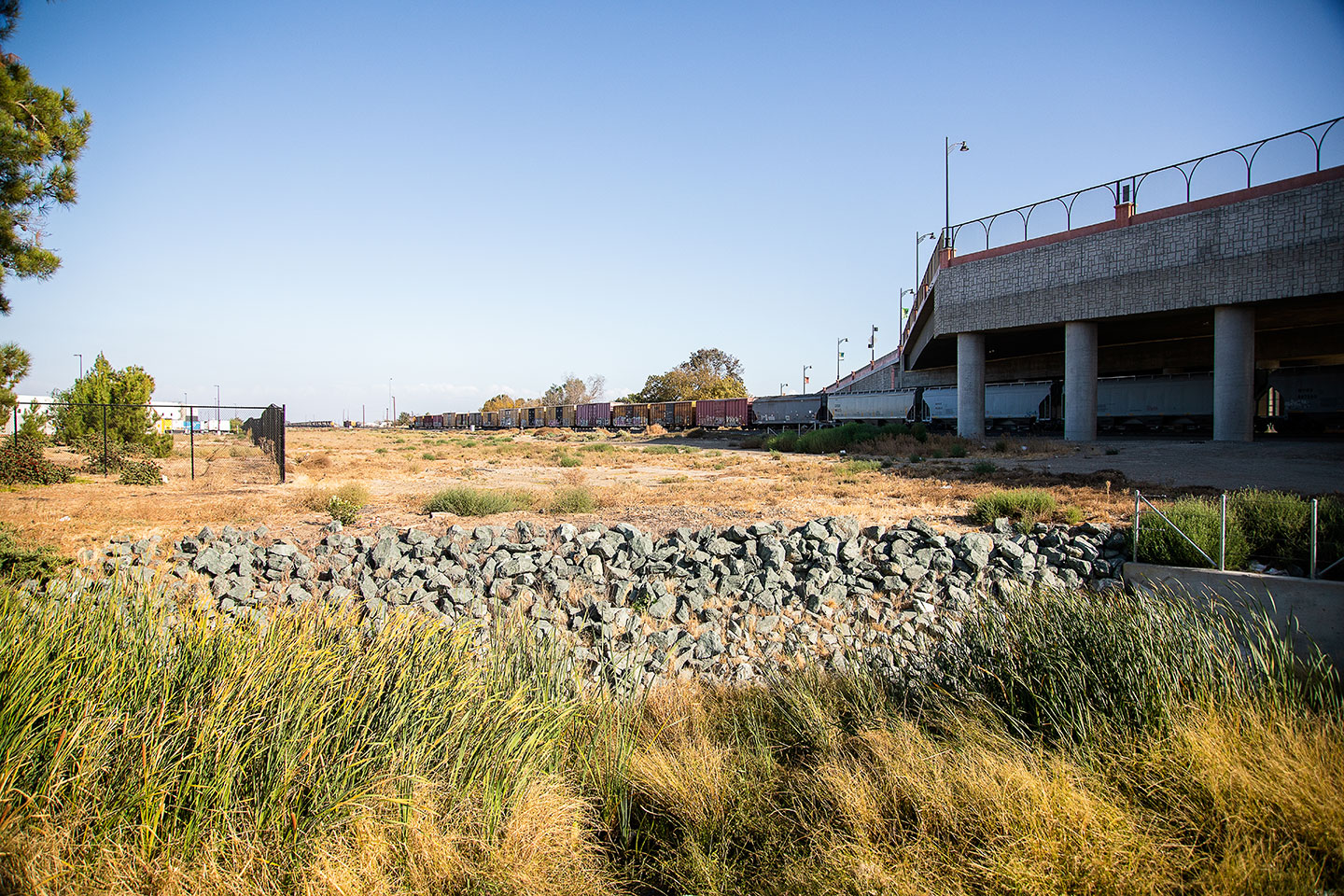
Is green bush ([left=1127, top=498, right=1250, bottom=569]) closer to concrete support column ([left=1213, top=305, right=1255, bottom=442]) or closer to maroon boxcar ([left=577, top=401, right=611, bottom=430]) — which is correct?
concrete support column ([left=1213, top=305, right=1255, bottom=442])

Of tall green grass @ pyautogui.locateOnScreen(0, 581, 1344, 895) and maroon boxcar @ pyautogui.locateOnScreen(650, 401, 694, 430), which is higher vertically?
maroon boxcar @ pyautogui.locateOnScreen(650, 401, 694, 430)

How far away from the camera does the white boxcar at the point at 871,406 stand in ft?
151

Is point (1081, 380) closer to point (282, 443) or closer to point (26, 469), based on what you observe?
point (282, 443)

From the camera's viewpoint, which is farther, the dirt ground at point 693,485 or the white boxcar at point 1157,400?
the white boxcar at point 1157,400

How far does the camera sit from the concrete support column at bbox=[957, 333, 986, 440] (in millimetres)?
33500

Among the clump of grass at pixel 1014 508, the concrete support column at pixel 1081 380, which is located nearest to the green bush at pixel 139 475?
the clump of grass at pixel 1014 508

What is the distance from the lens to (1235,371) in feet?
84.3

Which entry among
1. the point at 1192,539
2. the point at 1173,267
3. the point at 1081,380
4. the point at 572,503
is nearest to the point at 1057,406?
the point at 1081,380

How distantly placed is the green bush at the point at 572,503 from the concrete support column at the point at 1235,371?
2486 cm

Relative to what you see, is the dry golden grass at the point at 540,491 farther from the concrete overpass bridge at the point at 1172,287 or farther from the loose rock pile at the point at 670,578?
the concrete overpass bridge at the point at 1172,287

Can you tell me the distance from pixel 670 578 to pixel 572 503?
5.32 meters

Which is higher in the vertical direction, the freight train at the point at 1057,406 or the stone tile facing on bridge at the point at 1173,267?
the stone tile facing on bridge at the point at 1173,267

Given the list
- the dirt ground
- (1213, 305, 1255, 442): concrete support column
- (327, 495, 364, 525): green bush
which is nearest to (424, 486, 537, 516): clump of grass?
the dirt ground

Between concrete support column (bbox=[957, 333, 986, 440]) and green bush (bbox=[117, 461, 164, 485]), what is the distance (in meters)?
32.3
